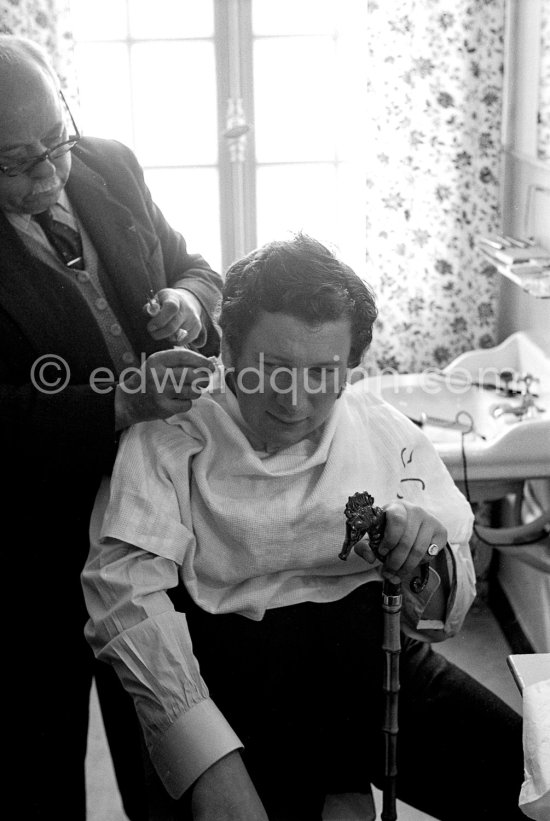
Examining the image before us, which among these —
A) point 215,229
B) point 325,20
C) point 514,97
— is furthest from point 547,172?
point 215,229

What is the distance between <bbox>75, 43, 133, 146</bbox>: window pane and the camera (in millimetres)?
3541

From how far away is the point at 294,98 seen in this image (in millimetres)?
3613

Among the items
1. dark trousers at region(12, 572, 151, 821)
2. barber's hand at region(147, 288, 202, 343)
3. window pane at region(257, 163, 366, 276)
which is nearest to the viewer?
barber's hand at region(147, 288, 202, 343)

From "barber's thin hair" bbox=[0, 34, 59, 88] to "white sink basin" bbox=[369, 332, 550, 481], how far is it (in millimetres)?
1475

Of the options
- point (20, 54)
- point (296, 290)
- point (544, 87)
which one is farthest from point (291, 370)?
point (544, 87)

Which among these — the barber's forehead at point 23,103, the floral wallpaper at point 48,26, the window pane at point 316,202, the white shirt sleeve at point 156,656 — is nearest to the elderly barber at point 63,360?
the barber's forehead at point 23,103

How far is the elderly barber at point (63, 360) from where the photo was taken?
149cm

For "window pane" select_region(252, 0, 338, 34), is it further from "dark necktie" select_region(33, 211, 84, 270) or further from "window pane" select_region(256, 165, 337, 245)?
"dark necktie" select_region(33, 211, 84, 270)

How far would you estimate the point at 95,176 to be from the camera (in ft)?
5.58

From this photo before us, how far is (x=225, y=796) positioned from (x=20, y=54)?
112cm

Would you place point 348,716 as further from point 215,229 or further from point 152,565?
point 215,229

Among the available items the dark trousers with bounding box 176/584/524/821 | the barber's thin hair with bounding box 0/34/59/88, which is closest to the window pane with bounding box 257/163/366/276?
the barber's thin hair with bounding box 0/34/59/88

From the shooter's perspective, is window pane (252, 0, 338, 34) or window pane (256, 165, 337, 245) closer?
window pane (252, 0, 338, 34)

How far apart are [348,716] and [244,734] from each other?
0.16 m
